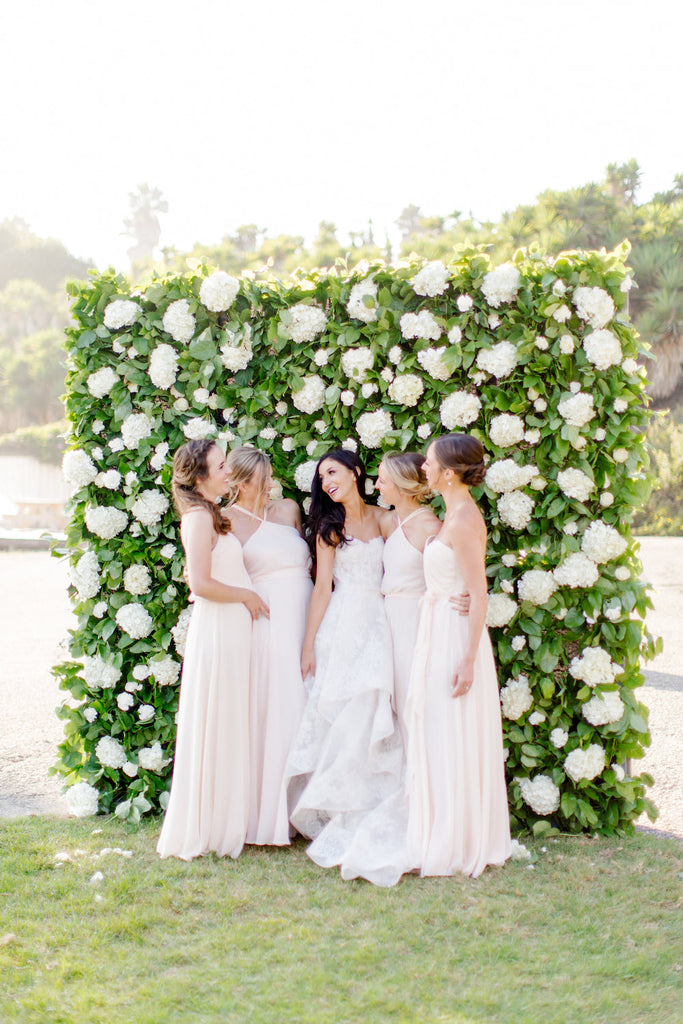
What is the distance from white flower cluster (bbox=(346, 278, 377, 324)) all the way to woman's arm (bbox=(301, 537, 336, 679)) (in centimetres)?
125

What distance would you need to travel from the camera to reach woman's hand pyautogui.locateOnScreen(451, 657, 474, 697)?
4.27 meters

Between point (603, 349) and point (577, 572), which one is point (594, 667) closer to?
point (577, 572)

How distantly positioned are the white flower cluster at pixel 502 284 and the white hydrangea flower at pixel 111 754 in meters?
3.31

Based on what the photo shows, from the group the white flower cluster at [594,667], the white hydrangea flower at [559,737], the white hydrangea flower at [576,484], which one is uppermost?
the white hydrangea flower at [576,484]

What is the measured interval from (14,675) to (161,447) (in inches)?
200

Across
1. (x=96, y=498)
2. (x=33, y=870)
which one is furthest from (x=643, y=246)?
(x=33, y=870)

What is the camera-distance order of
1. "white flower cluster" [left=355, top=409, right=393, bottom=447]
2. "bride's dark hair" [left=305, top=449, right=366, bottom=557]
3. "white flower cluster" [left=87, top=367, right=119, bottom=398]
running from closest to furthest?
"bride's dark hair" [left=305, top=449, right=366, bottom=557] < "white flower cluster" [left=355, top=409, right=393, bottom=447] < "white flower cluster" [left=87, top=367, right=119, bottom=398]

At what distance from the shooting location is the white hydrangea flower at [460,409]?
4730 millimetres

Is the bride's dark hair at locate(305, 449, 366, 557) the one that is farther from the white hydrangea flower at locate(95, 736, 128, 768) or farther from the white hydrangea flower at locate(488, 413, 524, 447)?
the white hydrangea flower at locate(95, 736, 128, 768)

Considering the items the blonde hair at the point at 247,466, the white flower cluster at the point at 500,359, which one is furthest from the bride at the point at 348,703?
the white flower cluster at the point at 500,359

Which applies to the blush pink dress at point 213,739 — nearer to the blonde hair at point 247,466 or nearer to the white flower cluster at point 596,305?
the blonde hair at point 247,466

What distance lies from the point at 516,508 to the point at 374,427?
2.89 feet

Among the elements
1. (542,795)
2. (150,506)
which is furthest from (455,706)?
(150,506)

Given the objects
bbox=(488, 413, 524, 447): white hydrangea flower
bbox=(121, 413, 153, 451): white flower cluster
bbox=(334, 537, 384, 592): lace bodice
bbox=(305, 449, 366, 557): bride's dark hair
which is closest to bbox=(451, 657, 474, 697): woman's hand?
bbox=(334, 537, 384, 592): lace bodice
